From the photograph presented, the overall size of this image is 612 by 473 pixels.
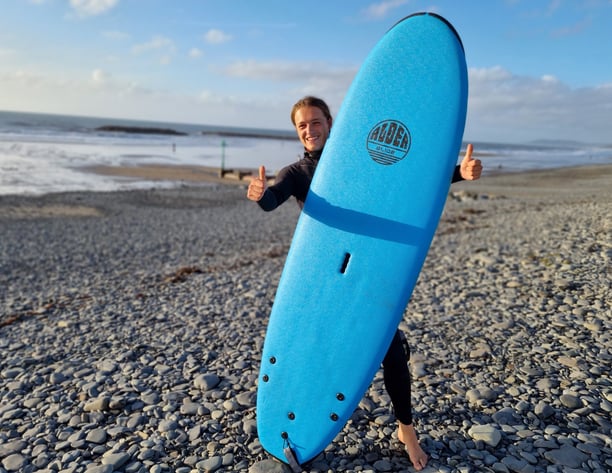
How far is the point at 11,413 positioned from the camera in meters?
3.67

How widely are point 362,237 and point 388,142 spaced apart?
2.04 feet

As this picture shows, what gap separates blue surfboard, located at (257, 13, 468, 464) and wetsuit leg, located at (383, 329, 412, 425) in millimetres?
92

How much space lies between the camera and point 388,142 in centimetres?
288

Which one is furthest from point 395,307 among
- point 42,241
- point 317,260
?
point 42,241

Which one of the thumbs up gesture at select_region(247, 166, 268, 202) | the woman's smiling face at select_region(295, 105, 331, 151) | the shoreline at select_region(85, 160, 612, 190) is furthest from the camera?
the shoreline at select_region(85, 160, 612, 190)

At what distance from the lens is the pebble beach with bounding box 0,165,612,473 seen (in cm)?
298

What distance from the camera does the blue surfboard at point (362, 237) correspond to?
107 inches

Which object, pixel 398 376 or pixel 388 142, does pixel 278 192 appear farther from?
pixel 398 376

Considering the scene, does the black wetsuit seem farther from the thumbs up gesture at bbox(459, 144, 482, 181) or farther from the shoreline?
the shoreline

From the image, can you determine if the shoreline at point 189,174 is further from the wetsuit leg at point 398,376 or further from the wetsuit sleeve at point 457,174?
the wetsuit leg at point 398,376

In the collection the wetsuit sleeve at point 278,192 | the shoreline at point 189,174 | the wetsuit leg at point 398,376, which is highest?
the wetsuit sleeve at point 278,192

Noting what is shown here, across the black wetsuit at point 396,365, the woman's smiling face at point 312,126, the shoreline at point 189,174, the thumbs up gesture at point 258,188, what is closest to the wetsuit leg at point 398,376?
the black wetsuit at point 396,365

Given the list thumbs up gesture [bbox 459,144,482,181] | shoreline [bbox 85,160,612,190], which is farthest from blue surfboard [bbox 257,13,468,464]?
shoreline [bbox 85,160,612,190]

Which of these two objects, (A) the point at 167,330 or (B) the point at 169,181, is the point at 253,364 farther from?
(B) the point at 169,181
